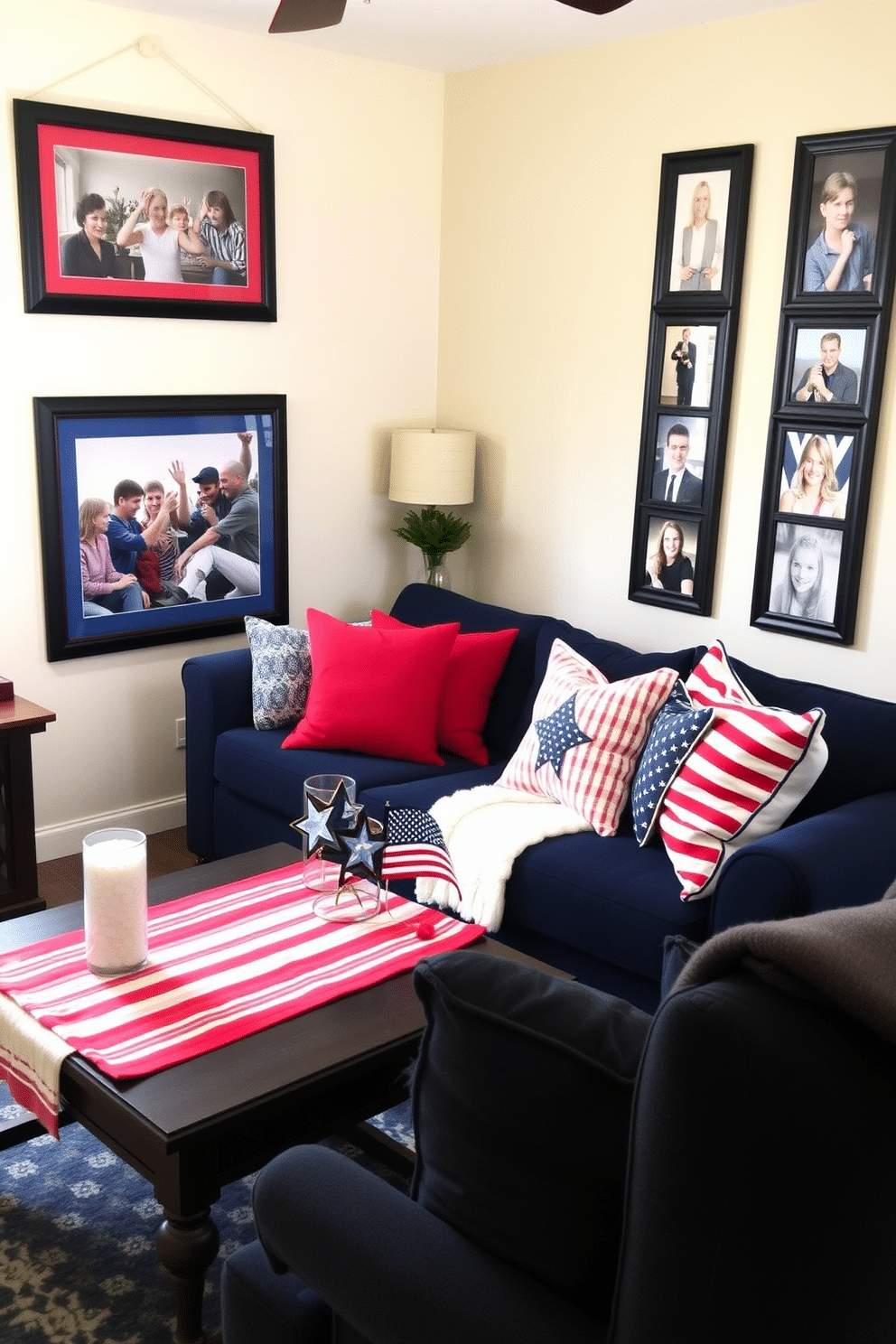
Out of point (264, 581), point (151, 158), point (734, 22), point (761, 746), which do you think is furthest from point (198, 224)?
point (761, 746)

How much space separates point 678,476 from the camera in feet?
12.9

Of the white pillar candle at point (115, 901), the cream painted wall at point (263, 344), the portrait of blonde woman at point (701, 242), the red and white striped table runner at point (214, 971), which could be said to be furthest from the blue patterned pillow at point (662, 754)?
the cream painted wall at point (263, 344)

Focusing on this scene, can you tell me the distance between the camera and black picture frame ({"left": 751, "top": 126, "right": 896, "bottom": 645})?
11.0 feet

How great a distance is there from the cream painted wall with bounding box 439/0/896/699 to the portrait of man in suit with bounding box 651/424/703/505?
0.12 metres

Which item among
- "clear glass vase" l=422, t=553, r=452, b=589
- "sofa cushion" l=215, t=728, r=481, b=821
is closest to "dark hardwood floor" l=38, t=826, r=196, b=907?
"sofa cushion" l=215, t=728, r=481, b=821

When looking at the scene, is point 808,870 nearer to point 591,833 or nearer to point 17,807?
point 591,833

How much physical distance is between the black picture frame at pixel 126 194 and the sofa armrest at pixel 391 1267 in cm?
299

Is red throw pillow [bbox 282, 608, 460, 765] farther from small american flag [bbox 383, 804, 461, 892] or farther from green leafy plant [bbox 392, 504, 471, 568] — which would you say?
small american flag [bbox 383, 804, 461, 892]

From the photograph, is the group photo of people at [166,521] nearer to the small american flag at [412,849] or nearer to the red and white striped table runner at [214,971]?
the red and white striped table runner at [214,971]

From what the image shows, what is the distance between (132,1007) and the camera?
2129 millimetres

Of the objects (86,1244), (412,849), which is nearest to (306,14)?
(412,849)

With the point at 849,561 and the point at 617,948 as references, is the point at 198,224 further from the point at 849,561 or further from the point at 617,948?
the point at 617,948

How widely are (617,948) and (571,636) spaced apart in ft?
3.83

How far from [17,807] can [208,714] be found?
65 centimetres
